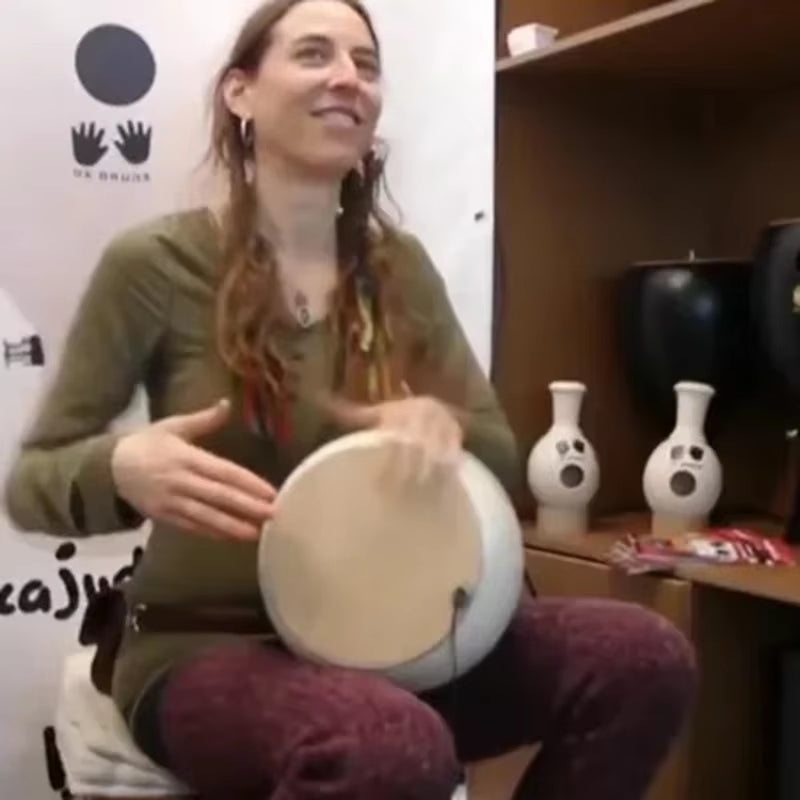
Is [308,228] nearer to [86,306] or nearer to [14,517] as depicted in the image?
[86,306]

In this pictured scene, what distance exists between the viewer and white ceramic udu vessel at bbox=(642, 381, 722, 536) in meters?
1.43

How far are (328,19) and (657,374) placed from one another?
0.61 meters

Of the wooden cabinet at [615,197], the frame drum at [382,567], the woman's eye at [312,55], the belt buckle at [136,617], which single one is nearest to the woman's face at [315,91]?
the woman's eye at [312,55]

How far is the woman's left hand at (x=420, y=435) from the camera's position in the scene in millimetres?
923

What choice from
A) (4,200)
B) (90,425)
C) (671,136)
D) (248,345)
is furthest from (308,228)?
(671,136)

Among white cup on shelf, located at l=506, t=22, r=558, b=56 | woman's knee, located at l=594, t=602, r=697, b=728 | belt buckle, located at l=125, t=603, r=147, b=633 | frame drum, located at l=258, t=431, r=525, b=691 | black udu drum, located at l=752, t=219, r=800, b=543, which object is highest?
white cup on shelf, located at l=506, t=22, r=558, b=56

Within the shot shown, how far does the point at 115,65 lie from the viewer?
4.28 feet

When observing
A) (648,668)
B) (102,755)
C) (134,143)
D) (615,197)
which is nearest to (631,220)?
(615,197)

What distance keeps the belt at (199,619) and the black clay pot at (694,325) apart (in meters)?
0.65

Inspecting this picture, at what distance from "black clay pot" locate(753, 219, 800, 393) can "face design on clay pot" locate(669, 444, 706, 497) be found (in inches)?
4.5

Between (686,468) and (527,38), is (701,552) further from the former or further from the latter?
(527,38)

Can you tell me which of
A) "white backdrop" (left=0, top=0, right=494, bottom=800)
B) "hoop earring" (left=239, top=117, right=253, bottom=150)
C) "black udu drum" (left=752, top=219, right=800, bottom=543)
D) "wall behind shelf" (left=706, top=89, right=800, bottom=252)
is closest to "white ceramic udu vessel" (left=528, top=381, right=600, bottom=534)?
"black udu drum" (left=752, top=219, right=800, bottom=543)

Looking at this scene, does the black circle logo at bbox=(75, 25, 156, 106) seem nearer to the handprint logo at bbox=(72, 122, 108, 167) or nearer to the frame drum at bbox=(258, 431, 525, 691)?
the handprint logo at bbox=(72, 122, 108, 167)

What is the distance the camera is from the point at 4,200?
4.14ft
